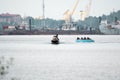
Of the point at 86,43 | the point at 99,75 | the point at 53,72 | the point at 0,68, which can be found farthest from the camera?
the point at 86,43

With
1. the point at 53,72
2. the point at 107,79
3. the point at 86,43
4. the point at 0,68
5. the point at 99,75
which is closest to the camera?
the point at 0,68

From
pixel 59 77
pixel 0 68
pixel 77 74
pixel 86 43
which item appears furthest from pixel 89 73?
pixel 86 43

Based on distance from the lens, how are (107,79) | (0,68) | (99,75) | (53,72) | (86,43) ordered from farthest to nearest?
(86,43) < (53,72) < (99,75) < (107,79) < (0,68)

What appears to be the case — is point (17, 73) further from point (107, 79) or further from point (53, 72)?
point (107, 79)

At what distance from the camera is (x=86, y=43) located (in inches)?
6919

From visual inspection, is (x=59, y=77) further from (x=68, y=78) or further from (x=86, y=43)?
(x=86, y=43)

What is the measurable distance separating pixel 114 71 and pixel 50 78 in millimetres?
11169

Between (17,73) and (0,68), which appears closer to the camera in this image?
(0,68)

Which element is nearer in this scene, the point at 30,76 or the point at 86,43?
the point at 30,76

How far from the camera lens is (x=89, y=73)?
61.1 meters

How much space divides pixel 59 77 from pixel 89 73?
5624 mm

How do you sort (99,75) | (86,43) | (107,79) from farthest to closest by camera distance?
(86,43)
(99,75)
(107,79)

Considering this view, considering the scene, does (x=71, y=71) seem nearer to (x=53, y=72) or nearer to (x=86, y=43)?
(x=53, y=72)

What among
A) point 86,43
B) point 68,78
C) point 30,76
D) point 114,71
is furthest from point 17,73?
point 86,43
